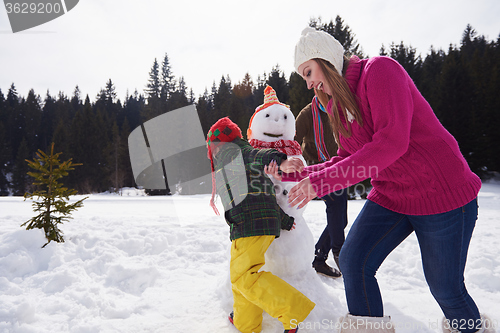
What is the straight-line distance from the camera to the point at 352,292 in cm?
144

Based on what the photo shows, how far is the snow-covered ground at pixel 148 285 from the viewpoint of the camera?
203 centimetres

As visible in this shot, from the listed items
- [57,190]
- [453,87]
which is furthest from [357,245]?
[453,87]

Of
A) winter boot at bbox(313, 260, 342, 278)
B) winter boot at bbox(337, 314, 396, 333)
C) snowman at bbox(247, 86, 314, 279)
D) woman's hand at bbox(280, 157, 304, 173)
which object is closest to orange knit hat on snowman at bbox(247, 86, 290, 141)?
snowman at bbox(247, 86, 314, 279)

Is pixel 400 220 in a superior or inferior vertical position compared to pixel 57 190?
inferior

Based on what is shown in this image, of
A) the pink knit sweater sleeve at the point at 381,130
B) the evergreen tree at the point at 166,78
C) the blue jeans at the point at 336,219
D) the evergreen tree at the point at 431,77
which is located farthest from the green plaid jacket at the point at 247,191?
the evergreen tree at the point at 166,78

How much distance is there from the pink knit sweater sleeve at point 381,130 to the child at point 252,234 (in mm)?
462

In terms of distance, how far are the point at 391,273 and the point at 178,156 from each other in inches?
108

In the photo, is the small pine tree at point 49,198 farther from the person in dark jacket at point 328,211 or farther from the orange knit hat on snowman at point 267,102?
the person in dark jacket at point 328,211

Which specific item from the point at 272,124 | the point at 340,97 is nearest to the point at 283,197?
the point at 272,124

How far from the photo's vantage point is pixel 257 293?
1746 mm

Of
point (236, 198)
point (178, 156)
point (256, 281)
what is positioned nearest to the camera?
point (256, 281)

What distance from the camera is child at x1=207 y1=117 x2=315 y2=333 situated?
1.73 metres

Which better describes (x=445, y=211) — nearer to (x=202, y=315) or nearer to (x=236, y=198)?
(x=236, y=198)

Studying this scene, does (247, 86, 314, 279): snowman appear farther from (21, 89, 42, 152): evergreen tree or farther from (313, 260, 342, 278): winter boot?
(21, 89, 42, 152): evergreen tree
